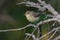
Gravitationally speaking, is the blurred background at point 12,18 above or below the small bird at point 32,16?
below

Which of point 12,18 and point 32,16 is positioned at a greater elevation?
point 32,16

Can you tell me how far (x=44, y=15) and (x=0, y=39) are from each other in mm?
1232

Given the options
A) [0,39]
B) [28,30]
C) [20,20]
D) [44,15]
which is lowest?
[0,39]

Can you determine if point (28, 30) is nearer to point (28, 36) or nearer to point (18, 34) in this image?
point (28, 36)

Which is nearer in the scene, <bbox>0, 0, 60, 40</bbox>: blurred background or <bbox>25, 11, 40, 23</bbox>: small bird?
<bbox>25, 11, 40, 23</bbox>: small bird

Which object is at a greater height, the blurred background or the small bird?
the small bird

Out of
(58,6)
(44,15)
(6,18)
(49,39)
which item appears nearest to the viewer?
(49,39)

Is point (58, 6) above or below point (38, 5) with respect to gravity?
below

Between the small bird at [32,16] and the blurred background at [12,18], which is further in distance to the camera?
the blurred background at [12,18]

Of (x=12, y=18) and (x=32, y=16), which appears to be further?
(x=12, y=18)

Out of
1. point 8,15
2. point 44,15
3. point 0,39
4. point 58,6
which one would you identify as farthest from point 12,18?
point 44,15

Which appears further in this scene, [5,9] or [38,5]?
[5,9]

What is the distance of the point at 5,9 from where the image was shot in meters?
3.52

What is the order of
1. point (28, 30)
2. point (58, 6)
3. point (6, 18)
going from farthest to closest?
point (6, 18) < point (58, 6) < point (28, 30)
